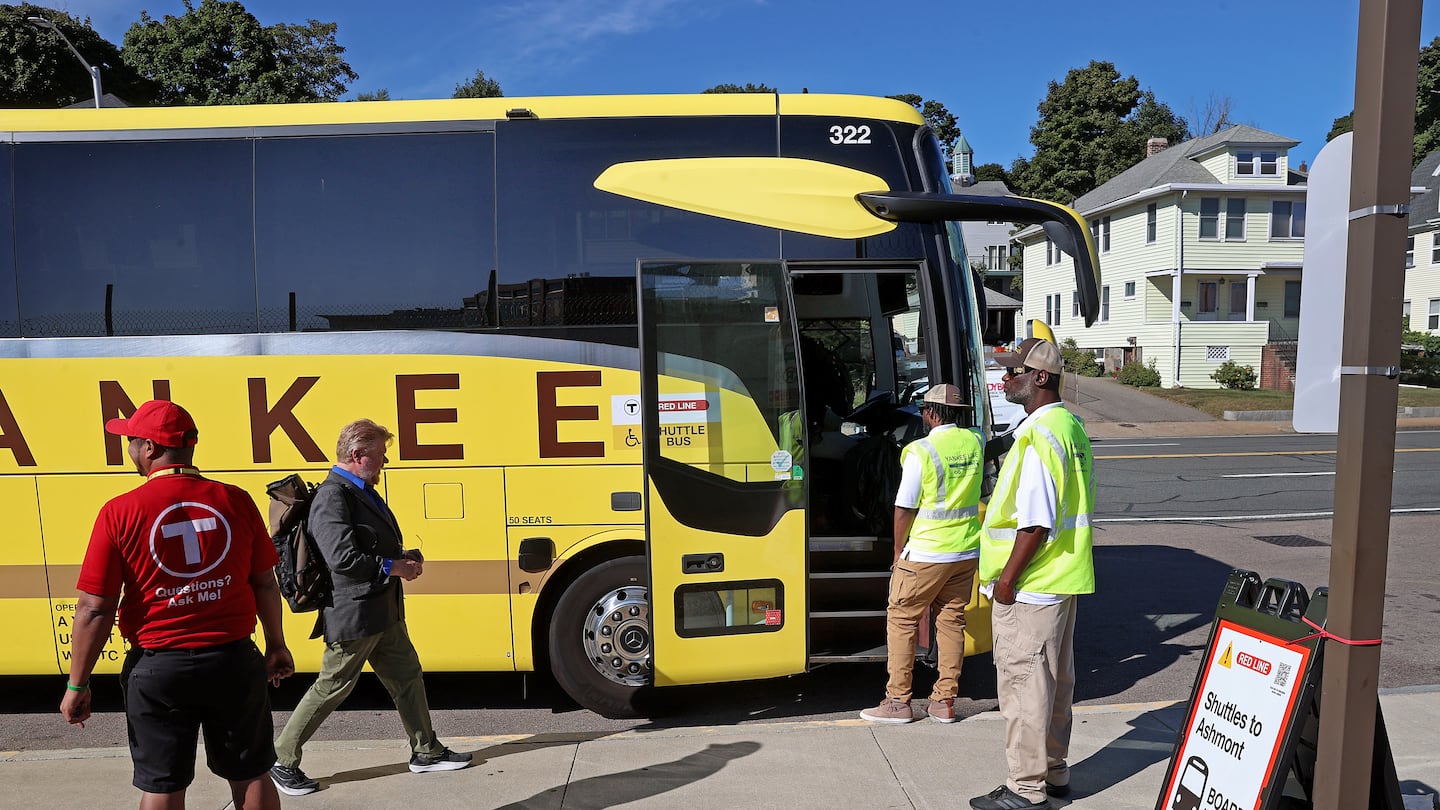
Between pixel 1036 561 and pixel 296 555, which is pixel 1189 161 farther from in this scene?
pixel 296 555

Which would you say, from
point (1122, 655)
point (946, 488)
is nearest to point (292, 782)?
point (946, 488)

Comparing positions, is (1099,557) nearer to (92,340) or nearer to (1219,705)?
(1219,705)

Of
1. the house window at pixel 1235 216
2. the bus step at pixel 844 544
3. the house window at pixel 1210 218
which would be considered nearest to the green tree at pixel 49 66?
the bus step at pixel 844 544

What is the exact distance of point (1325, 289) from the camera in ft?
9.19

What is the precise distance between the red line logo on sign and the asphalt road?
2.27 m

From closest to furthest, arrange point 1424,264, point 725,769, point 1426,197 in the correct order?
point 725,769 → point 1426,197 → point 1424,264

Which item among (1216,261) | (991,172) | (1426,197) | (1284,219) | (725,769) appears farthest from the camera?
(991,172)

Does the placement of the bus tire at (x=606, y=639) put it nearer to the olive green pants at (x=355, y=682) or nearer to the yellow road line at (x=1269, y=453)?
the olive green pants at (x=355, y=682)

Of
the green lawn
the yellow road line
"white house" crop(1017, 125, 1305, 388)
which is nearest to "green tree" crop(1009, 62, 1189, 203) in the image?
"white house" crop(1017, 125, 1305, 388)

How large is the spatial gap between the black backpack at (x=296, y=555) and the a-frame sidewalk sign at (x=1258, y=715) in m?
3.63

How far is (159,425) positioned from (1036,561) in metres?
3.35

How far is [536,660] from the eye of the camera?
5.54 meters

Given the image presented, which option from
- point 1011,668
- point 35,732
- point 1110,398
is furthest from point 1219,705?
point 1110,398

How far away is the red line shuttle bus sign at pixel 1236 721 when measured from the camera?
10.4 ft
